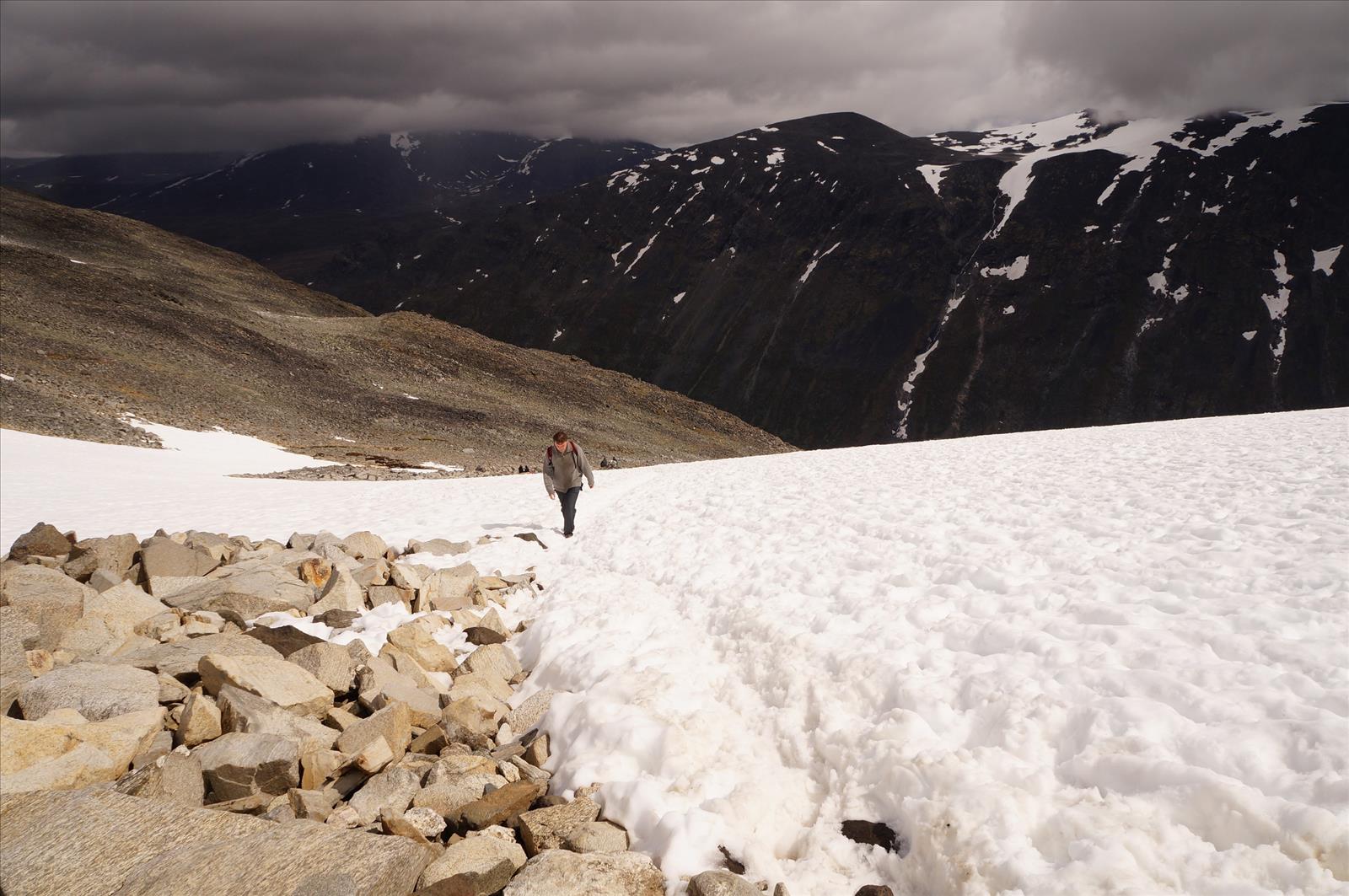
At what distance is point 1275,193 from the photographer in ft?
644

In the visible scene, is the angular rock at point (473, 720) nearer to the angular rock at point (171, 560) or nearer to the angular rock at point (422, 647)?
the angular rock at point (422, 647)

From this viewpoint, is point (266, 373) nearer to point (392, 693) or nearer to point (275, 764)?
point (392, 693)

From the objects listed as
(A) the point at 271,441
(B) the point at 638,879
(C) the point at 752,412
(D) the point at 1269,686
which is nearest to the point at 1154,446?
(D) the point at 1269,686

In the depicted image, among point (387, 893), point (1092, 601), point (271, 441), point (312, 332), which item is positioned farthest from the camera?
point (312, 332)

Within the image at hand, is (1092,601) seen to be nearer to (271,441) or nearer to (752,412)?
(271,441)

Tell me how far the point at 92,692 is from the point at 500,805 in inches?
187

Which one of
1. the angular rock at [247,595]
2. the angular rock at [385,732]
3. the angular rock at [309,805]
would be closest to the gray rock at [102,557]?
the angular rock at [247,595]

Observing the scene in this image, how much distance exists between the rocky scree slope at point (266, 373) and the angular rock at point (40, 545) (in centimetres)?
2601

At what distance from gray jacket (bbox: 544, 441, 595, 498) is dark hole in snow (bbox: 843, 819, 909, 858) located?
1150cm

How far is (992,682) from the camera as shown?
263 inches

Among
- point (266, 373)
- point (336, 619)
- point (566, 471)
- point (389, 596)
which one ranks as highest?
point (266, 373)

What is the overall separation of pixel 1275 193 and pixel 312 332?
24558cm

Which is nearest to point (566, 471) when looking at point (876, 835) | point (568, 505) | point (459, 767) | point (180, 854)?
point (568, 505)

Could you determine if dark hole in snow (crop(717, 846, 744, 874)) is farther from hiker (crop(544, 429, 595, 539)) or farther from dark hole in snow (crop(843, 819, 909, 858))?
hiker (crop(544, 429, 595, 539))
